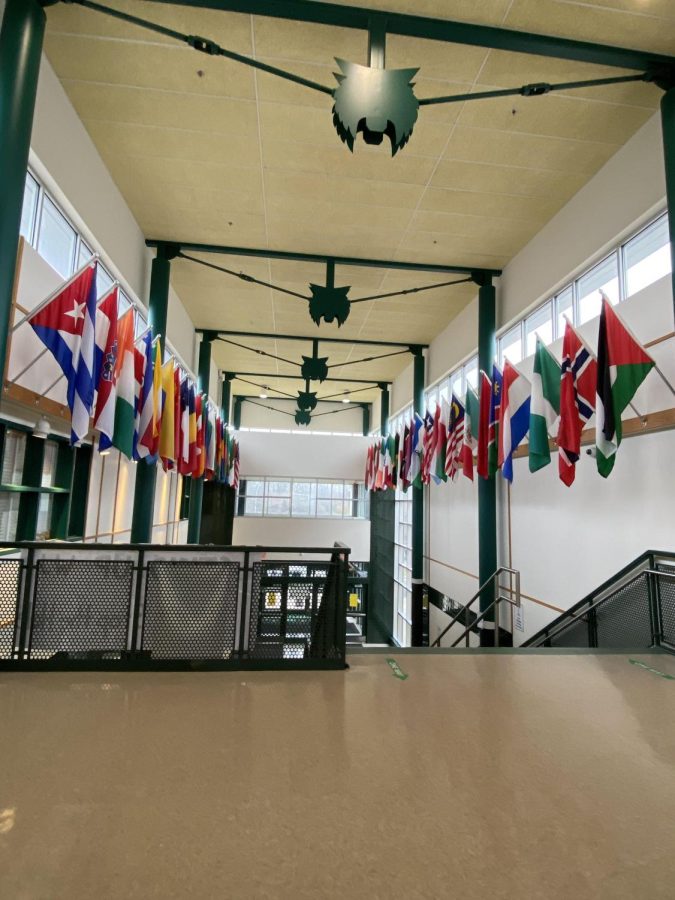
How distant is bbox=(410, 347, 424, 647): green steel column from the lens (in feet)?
43.4

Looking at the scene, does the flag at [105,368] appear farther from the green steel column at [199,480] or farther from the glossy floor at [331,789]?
the green steel column at [199,480]

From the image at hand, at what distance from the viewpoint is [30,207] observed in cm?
516

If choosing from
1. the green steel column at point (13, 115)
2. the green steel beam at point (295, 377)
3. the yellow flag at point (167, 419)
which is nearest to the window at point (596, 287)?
the yellow flag at point (167, 419)

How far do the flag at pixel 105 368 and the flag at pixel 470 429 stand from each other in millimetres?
5140

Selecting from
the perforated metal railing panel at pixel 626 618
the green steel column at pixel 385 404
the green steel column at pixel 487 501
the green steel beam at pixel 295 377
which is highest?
the green steel beam at pixel 295 377

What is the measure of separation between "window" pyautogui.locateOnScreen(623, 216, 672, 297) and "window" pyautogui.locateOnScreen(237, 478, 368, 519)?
16216 millimetres

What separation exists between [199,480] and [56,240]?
8129mm

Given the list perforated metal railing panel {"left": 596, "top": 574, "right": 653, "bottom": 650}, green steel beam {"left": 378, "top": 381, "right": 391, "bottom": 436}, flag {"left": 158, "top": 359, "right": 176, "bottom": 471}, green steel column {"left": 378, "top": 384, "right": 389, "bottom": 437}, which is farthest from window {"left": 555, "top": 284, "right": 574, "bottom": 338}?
green steel column {"left": 378, "top": 384, "right": 389, "bottom": 437}

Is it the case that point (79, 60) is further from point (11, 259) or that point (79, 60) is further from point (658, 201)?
point (658, 201)

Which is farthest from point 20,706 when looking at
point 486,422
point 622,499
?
point 486,422

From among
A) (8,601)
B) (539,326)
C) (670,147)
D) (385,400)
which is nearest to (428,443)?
(539,326)

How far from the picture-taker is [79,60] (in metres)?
5.06

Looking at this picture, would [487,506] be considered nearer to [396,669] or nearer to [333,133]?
[396,669]

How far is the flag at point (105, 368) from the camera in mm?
4793
